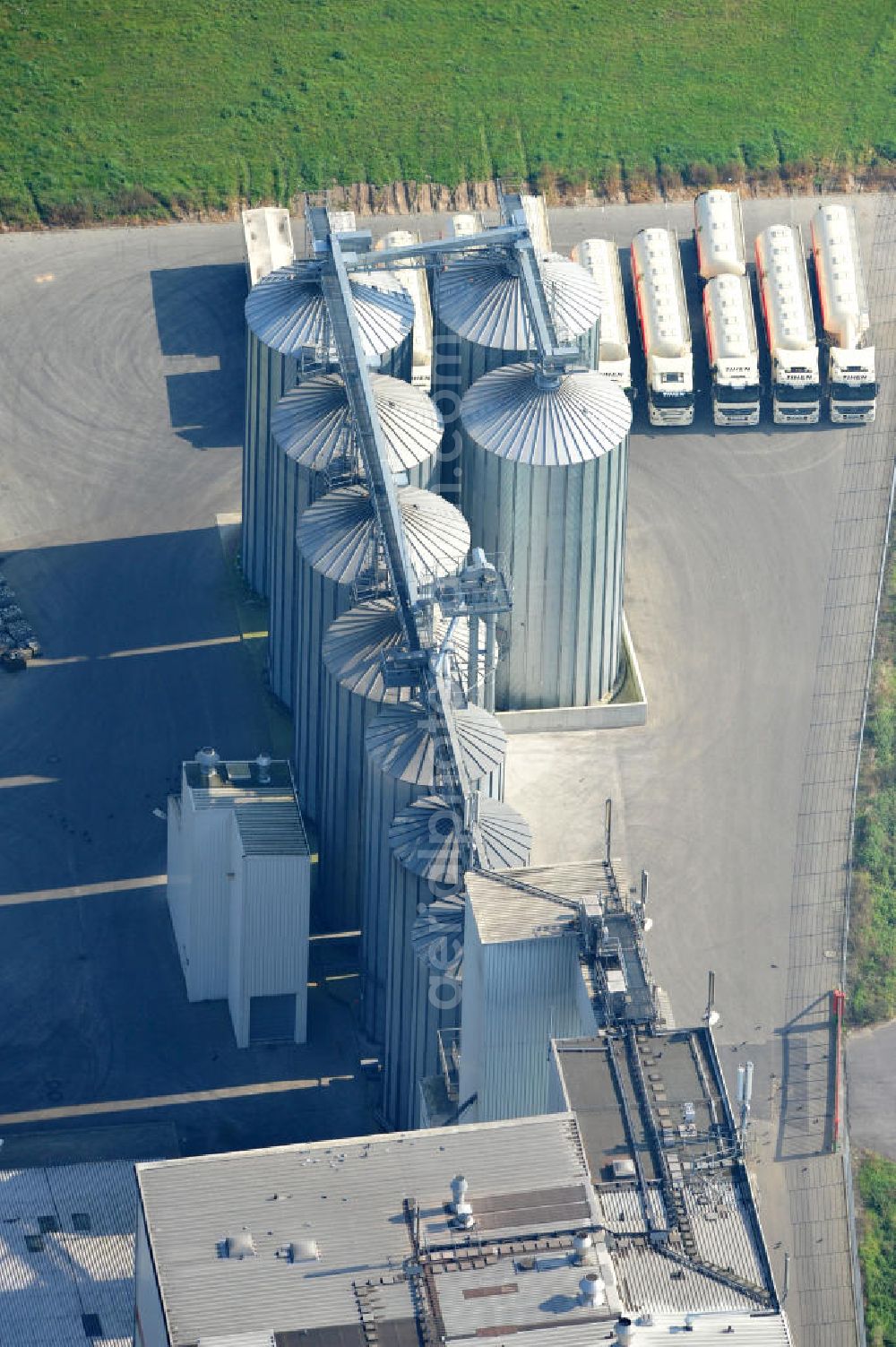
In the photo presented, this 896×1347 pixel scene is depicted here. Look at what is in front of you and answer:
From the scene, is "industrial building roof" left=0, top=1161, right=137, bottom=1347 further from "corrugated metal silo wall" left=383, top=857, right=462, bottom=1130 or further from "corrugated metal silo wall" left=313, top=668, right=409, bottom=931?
"corrugated metal silo wall" left=313, top=668, right=409, bottom=931

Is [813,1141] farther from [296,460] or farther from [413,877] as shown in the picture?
[296,460]

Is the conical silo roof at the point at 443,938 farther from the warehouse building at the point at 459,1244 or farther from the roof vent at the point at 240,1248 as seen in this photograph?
the roof vent at the point at 240,1248

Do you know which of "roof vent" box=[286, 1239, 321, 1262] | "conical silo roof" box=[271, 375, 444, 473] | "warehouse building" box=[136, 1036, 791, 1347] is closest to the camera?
"warehouse building" box=[136, 1036, 791, 1347]

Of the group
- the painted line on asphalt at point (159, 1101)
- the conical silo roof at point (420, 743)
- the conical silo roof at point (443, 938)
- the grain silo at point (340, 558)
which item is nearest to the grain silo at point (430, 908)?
the conical silo roof at point (443, 938)

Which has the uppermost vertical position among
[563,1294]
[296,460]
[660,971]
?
[296,460]

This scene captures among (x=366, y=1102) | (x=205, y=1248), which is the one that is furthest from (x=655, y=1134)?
(x=366, y=1102)

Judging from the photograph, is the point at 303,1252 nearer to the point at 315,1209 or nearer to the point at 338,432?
the point at 315,1209

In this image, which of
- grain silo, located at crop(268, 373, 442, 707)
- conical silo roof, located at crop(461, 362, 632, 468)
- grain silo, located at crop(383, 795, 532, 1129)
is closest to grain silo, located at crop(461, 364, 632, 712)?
conical silo roof, located at crop(461, 362, 632, 468)
